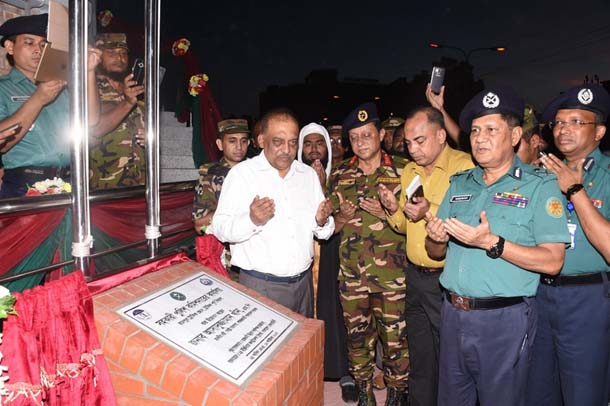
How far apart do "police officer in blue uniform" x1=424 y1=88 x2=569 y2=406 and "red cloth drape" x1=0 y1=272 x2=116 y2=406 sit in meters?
1.71

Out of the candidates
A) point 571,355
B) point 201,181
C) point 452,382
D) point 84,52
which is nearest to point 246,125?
point 201,181

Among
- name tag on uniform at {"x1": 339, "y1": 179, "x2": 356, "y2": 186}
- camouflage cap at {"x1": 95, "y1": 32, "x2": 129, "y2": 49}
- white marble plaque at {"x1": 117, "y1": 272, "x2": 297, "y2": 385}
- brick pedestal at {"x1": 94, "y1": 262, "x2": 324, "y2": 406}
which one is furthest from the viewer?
camouflage cap at {"x1": 95, "y1": 32, "x2": 129, "y2": 49}

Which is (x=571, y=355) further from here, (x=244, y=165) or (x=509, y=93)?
(x=244, y=165)

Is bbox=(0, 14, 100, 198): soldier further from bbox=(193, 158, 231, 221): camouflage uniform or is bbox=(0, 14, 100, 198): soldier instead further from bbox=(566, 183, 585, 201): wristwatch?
bbox=(566, 183, 585, 201): wristwatch

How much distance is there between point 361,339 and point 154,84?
8.07 ft

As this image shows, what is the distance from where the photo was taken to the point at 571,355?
268cm

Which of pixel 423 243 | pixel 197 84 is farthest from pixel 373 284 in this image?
pixel 197 84

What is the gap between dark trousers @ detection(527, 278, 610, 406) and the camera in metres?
2.65

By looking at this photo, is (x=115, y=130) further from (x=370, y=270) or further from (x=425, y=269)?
(x=425, y=269)

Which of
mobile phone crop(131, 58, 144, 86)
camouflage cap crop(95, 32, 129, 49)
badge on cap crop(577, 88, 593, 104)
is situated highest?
camouflage cap crop(95, 32, 129, 49)

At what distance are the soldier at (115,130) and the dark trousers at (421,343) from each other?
2682 mm

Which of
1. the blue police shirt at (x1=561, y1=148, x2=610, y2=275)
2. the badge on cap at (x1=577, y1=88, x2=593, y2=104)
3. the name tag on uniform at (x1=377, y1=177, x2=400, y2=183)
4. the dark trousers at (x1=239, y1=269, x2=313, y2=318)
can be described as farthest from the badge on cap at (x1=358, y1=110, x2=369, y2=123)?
the blue police shirt at (x1=561, y1=148, x2=610, y2=275)

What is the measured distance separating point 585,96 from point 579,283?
117cm

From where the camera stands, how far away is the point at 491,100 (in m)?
2.38
